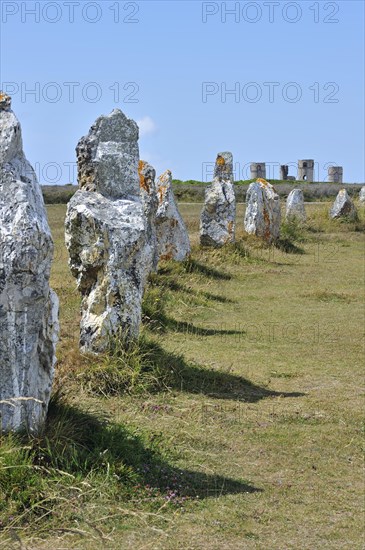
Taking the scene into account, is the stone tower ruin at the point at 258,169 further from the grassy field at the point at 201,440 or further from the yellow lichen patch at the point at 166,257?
the grassy field at the point at 201,440

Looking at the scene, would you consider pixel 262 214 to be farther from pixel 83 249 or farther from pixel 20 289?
pixel 20 289

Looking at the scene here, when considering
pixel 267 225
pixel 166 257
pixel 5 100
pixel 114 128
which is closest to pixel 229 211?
pixel 267 225

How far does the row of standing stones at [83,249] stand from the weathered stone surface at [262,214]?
332cm

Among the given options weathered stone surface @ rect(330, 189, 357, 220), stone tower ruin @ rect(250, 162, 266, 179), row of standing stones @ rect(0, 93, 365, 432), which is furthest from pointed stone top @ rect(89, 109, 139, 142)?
stone tower ruin @ rect(250, 162, 266, 179)

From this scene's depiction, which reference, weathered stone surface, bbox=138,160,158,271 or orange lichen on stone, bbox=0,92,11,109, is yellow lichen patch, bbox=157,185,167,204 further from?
orange lichen on stone, bbox=0,92,11,109

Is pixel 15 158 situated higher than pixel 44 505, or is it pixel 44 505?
pixel 15 158

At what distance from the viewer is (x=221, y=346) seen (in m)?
12.3

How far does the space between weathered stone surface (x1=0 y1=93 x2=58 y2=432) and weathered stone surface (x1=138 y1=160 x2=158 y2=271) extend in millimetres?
9670

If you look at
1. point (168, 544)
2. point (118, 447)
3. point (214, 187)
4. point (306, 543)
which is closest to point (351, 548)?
point (306, 543)

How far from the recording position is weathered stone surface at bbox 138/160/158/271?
55.5 ft

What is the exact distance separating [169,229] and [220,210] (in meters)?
2.90

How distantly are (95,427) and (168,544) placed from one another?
1538 millimetres

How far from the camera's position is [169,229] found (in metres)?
19.4

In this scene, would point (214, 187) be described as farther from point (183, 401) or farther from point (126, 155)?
point (183, 401)
